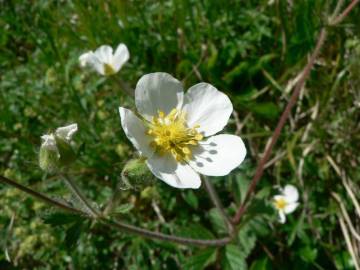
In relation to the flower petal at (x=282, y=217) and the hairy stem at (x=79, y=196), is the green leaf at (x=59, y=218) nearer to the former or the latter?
the hairy stem at (x=79, y=196)

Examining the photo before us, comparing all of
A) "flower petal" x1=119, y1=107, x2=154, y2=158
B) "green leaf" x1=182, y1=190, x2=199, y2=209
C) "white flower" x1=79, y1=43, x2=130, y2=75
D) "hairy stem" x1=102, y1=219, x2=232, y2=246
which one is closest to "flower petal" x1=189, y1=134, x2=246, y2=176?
"flower petal" x1=119, y1=107, x2=154, y2=158

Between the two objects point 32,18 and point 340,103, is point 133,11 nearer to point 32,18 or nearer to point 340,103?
point 32,18

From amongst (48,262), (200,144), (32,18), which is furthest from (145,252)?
(32,18)

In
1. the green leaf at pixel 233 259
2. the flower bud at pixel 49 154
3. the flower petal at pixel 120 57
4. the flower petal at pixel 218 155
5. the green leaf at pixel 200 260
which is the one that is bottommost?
the green leaf at pixel 200 260

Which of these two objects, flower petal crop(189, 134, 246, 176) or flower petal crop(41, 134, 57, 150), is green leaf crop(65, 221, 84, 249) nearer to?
flower petal crop(41, 134, 57, 150)

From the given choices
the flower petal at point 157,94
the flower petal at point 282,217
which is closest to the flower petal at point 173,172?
the flower petal at point 157,94
